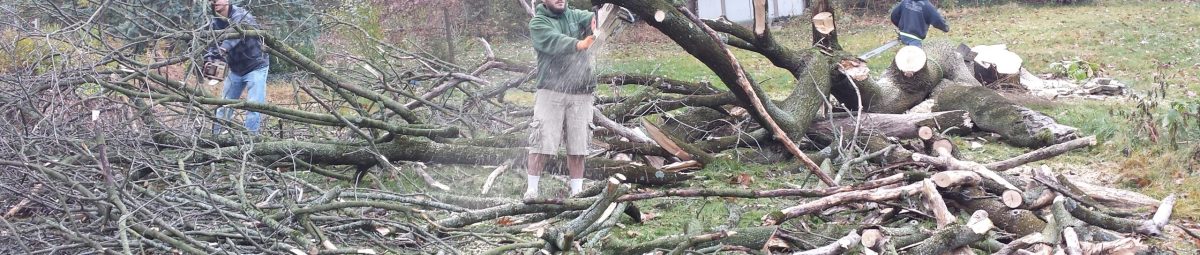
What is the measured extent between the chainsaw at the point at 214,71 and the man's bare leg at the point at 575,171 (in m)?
2.32

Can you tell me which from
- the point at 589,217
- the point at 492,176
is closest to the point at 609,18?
the point at 492,176

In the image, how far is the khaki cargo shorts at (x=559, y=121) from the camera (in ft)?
18.4

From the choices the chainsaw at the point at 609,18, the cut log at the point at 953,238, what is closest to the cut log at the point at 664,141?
the chainsaw at the point at 609,18

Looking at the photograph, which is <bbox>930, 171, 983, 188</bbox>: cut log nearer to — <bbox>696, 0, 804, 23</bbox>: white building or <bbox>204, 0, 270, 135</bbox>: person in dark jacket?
<bbox>204, 0, 270, 135</bbox>: person in dark jacket

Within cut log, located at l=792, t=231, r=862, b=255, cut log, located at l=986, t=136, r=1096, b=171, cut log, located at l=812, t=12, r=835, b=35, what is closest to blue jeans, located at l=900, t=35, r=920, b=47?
cut log, located at l=812, t=12, r=835, b=35

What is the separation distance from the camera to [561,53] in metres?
5.30

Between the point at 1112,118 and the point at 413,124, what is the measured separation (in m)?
4.94

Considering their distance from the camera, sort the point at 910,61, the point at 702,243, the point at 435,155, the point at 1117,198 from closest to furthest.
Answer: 1. the point at 702,243
2. the point at 1117,198
3. the point at 435,155
4. the point at 910,61

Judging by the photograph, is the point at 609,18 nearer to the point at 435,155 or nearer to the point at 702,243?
the point at 435,155

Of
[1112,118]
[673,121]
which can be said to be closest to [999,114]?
[1112,118]

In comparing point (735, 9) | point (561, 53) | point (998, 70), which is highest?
point (561, 53)

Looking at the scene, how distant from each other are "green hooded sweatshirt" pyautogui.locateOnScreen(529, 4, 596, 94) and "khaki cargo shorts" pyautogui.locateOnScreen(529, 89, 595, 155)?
0.17 ft

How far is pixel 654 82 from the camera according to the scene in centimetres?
738

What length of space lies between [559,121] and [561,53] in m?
0.49
